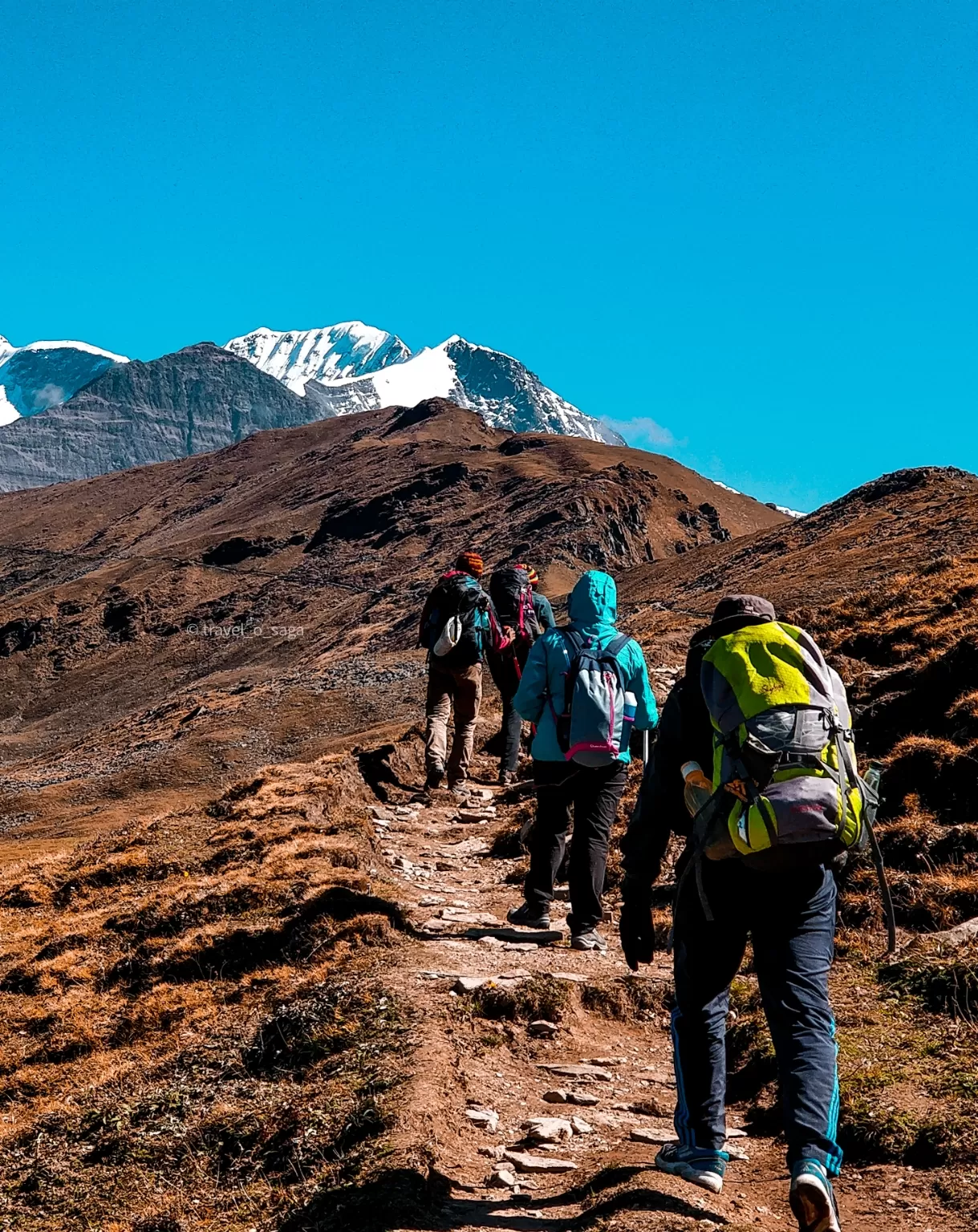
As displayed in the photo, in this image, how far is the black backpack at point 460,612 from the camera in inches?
502

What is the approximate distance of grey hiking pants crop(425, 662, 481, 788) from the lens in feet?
43.5

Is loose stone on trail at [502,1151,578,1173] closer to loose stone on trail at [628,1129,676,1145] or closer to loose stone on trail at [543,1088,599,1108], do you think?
loose stone on trail at [628,1129,676,1145]

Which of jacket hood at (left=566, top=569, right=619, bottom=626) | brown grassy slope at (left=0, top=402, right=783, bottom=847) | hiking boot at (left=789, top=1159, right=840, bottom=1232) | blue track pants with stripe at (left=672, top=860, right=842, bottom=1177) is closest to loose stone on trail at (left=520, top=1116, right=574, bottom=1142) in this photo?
blue track pants with stripe at (left=672, top=860, right=842, bottom=1177)

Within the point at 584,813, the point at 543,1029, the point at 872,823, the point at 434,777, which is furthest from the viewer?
the point at 434,777

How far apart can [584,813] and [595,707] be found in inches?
31.9

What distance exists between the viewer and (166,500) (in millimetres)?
177500

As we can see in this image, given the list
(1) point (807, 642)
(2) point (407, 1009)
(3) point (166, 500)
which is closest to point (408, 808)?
(2) point (407, 1009)

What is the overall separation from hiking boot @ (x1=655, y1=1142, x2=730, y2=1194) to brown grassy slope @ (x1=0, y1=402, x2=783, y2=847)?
973 inches

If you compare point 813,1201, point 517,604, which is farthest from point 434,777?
point 813,1201

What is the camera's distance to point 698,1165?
4316mm

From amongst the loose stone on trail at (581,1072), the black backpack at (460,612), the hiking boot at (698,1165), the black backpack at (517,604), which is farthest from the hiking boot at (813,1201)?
the black backpack at (517,604)

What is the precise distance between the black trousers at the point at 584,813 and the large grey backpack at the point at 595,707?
0.51 ft

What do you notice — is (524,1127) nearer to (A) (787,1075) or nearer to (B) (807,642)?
(A) (787,1075)

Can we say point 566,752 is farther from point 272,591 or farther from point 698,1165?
point 272,591
